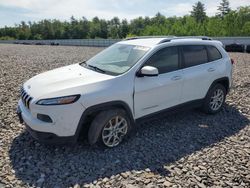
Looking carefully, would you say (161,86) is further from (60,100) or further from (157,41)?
(60,100)

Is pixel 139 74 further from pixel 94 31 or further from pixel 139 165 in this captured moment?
pixel 94 31

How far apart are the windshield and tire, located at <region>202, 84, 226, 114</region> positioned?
1.89 meters

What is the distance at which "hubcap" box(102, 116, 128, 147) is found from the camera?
3.98 metres

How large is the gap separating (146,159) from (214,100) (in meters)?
2.55

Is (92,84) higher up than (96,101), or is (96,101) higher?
(92,84)

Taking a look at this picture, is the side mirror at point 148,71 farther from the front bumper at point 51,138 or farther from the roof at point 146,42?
the front bumper at point 51,138

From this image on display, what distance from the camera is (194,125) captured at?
509 centimetres

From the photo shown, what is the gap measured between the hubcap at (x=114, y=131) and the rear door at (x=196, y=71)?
1434 mm

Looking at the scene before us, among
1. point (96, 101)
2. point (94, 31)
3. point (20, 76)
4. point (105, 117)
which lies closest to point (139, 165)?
point (105, 117)

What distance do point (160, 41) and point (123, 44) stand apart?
0.81 m

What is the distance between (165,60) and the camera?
4602mm

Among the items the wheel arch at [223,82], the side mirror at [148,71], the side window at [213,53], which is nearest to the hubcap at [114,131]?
the side mirror at [148,71]

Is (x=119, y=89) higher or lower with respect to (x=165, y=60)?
lower

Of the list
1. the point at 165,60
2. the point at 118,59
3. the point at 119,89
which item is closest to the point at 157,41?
the point at 165,60
